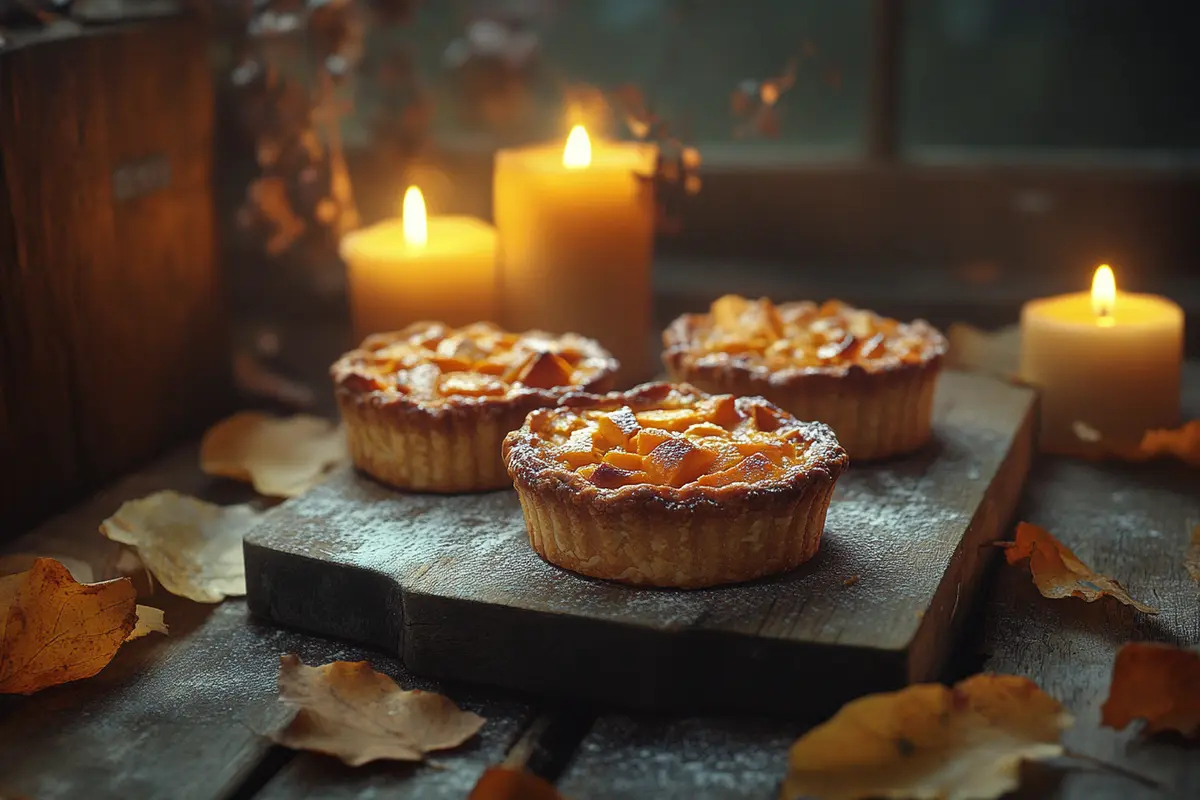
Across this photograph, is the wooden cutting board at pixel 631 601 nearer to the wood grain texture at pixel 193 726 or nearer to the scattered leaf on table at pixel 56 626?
the wood grain texture at pixel 193 726

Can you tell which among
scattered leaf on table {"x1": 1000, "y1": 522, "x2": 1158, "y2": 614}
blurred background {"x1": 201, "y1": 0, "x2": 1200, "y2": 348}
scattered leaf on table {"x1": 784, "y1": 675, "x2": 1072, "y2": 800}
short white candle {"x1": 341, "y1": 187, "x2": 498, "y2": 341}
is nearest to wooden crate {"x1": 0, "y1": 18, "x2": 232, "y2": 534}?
short white candle {"x1": 341, "y1": 187, "x2": 498, "y2": 341}

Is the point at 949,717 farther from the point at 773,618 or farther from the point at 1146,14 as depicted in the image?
the point at 1146,14

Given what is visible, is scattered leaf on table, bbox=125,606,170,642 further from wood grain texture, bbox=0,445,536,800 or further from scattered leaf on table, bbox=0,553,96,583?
scattered leaf on table, bbox=0,553,96,583

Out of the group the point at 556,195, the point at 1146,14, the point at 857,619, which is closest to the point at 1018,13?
the point at 1146,14

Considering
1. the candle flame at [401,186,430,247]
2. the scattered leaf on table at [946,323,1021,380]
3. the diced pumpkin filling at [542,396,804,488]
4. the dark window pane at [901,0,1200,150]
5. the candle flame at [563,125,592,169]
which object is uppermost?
the dark window pane at [901,0,1200,150]

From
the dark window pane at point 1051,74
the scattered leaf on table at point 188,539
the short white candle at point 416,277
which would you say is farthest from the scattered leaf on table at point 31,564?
the dark window pane at point 1051,74

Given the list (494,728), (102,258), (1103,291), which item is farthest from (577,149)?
(494,728)
